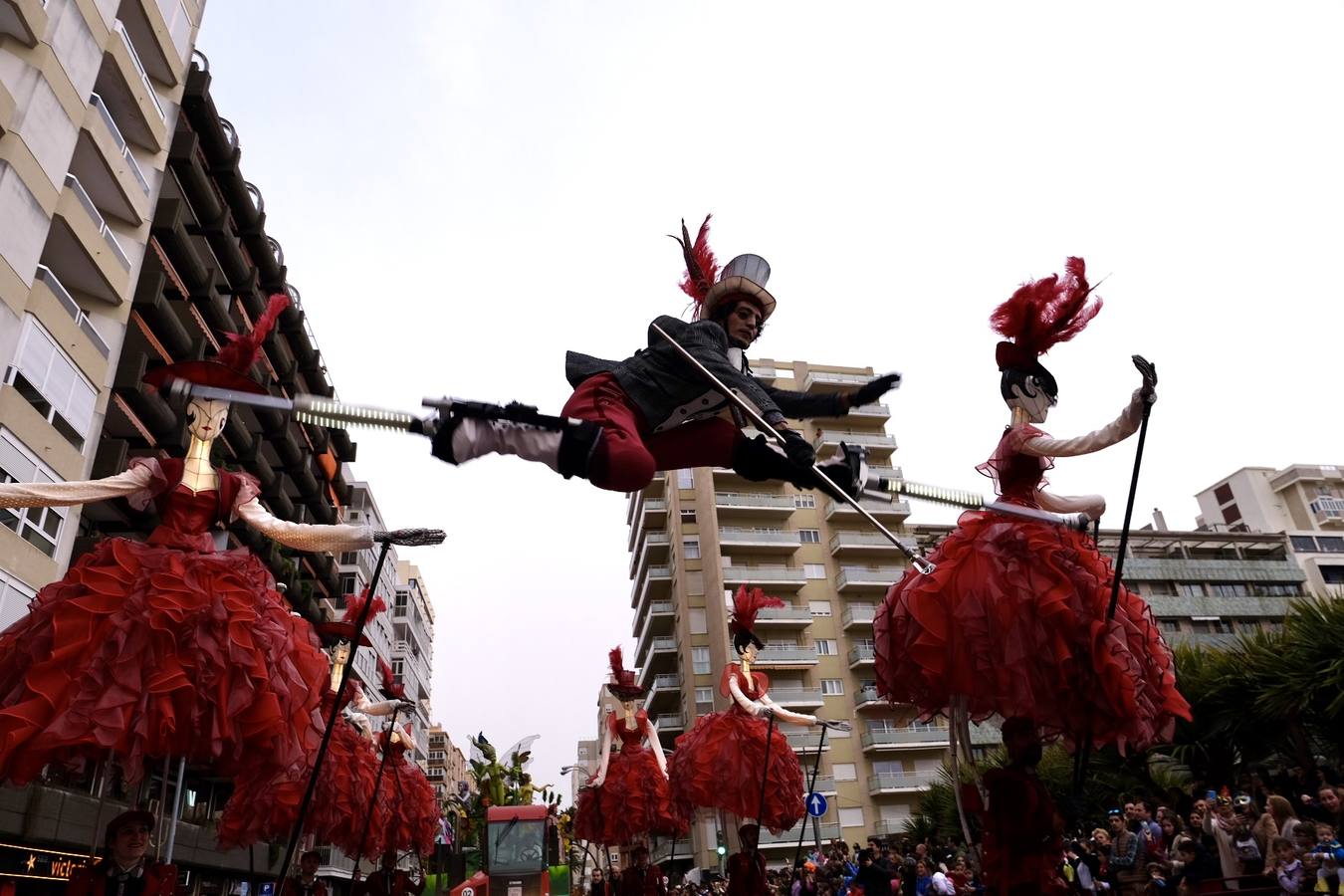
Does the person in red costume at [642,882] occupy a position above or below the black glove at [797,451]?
below

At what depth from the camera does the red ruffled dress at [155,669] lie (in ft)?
15.4

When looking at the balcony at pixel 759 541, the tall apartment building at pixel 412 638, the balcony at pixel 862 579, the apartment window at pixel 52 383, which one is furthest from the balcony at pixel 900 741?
the apartment window at pixel 52 383

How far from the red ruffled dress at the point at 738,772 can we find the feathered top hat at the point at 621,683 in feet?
6.31

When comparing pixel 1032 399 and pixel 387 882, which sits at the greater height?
pixel 1032 399

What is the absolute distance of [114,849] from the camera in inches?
204

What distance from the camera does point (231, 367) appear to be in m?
5.92

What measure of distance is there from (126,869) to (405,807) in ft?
26.1

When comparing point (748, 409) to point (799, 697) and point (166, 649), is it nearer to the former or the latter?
point (166, 649)

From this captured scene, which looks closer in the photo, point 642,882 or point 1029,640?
point 1029,640

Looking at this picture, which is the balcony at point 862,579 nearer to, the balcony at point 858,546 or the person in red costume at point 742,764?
the balcony at point 858,546

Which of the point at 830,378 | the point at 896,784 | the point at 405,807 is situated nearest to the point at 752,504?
the point at 830,378

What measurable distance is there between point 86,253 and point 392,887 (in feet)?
40.7

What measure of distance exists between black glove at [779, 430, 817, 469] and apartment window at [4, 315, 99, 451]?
1498 centimetres

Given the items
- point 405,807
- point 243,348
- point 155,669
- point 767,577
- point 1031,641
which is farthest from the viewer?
point 767,577
